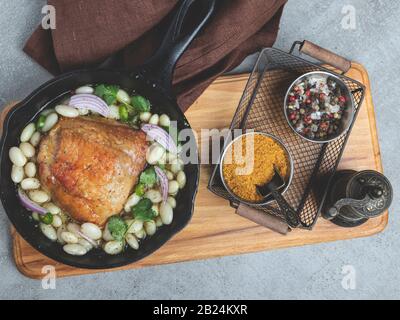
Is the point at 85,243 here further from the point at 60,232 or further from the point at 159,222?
the point at 159,222

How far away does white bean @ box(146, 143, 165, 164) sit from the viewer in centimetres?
156

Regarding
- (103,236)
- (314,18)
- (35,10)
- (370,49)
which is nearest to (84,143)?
(103,236)

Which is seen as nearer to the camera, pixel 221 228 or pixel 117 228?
pixel 117 228

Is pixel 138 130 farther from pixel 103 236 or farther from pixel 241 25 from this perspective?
pixel 241 25

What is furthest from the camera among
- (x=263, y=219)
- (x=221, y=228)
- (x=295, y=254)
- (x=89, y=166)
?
(x=295, y=254)

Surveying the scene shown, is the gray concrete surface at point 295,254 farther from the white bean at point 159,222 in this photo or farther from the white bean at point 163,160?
the white bean at point 163,160

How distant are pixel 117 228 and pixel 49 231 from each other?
0.22m

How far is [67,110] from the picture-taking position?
156 cm

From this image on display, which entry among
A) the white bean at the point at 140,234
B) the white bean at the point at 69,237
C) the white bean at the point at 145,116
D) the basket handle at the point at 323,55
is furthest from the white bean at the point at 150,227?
the basket handle at the point at 323,55

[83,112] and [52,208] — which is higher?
[83,112]

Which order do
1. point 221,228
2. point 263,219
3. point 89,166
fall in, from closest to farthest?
point 89,166 < point 263,219 < point 221,228

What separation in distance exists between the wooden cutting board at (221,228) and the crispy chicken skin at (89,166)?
0.28 m

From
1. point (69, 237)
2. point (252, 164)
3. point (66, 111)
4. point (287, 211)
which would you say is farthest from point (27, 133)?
point (287, 211)

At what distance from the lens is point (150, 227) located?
159 cm
